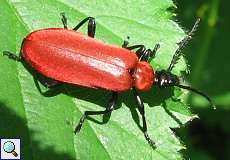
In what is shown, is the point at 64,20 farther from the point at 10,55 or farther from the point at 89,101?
the point at 89,101

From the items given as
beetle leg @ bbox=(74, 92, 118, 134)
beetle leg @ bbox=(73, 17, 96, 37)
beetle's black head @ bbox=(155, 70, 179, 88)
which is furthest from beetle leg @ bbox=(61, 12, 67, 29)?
beetle's black head @ bbox=(155, 70, 179, 88)

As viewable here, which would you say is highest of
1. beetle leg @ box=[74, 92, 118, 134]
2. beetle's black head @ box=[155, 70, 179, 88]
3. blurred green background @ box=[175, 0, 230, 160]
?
beetle's black head @ box=[155, 70, 179, 88]

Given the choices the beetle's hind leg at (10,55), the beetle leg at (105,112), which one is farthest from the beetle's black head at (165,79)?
the beetle's hind leg at (10,55)

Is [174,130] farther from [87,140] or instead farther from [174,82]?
[87,140]

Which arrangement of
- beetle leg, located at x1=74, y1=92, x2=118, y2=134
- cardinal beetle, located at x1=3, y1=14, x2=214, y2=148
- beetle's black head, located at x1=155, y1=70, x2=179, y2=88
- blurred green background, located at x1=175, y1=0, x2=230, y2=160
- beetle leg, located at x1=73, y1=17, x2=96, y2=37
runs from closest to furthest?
beetle leg, located at x1=74, y1=92, x2=118, y2=134 < cardinal beetle, located at x1=3, y1=14, x2=214, y2=148 < beetle leg, located at x1=73, y1=17, x2=96, y2=37 < beetle's black head, located at x1=155, y1=70, x2=179, y2=88 < blurred green background, located at x1=175, y1=0, x2=230, y2=160

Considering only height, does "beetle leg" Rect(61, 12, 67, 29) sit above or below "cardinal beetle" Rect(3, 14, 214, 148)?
above

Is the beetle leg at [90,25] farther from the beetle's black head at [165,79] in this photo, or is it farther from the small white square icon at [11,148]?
the small white square icon at [11,148]

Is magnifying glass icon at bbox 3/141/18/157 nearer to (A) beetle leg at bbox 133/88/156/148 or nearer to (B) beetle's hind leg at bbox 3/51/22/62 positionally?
(B) beetle's hind leg at bbox 3/51/22/62

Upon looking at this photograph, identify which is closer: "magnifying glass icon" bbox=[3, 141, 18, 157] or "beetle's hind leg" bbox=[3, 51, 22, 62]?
"magnifying glass icon" bbox=[3, 141, 18, 157]

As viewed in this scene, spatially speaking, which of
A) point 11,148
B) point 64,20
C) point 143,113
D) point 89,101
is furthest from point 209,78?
point 11,148
